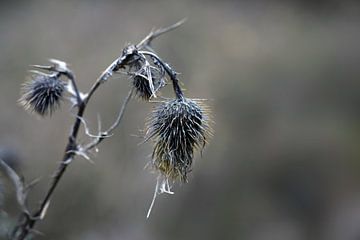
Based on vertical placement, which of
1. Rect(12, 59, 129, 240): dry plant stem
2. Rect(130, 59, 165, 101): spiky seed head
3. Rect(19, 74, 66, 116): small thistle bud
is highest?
Rect(130, 59, 165, 101): spiky seed head

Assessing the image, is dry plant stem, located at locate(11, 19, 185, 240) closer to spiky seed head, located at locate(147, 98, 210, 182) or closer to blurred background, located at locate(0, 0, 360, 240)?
spiky seed head, located at locate(147, 98, 210, 182)

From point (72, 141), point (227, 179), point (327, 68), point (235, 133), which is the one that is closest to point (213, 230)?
point (227, 179)

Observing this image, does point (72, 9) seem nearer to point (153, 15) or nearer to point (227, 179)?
point (153, 15)

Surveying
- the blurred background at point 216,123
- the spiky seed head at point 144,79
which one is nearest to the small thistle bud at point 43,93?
the spiky seed head at point 144,79

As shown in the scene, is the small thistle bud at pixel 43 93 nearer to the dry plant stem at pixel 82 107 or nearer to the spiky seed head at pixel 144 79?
the dry plant stem at pixel 82 107

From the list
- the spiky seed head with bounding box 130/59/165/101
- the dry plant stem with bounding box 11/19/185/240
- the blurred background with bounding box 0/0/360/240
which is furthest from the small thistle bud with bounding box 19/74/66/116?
the blurred background with bounding box 0/0/360/240

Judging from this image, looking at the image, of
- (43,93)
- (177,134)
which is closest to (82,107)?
(43,93)

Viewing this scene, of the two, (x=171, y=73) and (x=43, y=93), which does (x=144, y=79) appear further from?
(x=43, y=93)
